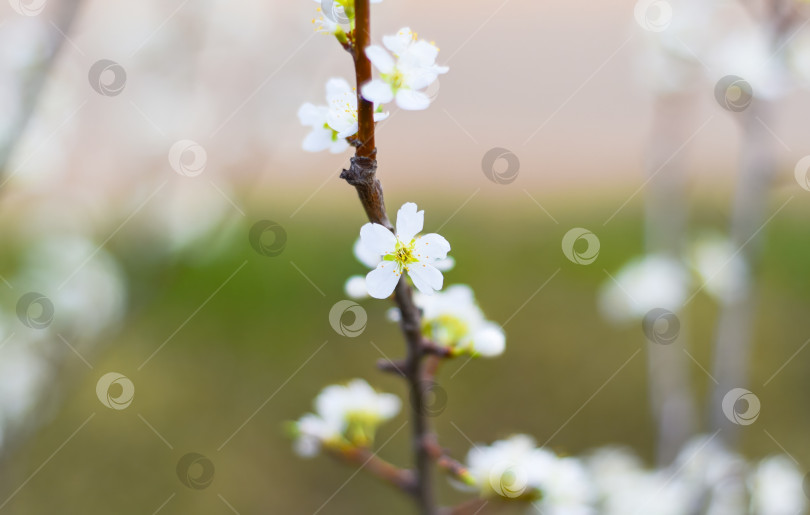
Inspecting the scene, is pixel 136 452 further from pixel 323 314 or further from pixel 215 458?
pixel 323 314

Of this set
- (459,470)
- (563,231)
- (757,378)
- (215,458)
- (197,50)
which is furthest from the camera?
(563,231)

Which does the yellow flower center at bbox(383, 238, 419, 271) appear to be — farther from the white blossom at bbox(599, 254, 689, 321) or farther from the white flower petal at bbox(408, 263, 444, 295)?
the white blossom at bbox(599, 254, 689, 321)

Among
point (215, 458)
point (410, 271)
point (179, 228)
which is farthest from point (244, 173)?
point (410, 271)

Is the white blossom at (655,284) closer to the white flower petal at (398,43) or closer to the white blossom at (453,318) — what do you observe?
the white blossom at (453,318)

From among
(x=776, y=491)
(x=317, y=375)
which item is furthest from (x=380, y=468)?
(x=317, y=375)

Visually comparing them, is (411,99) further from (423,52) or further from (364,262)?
(364,262)
